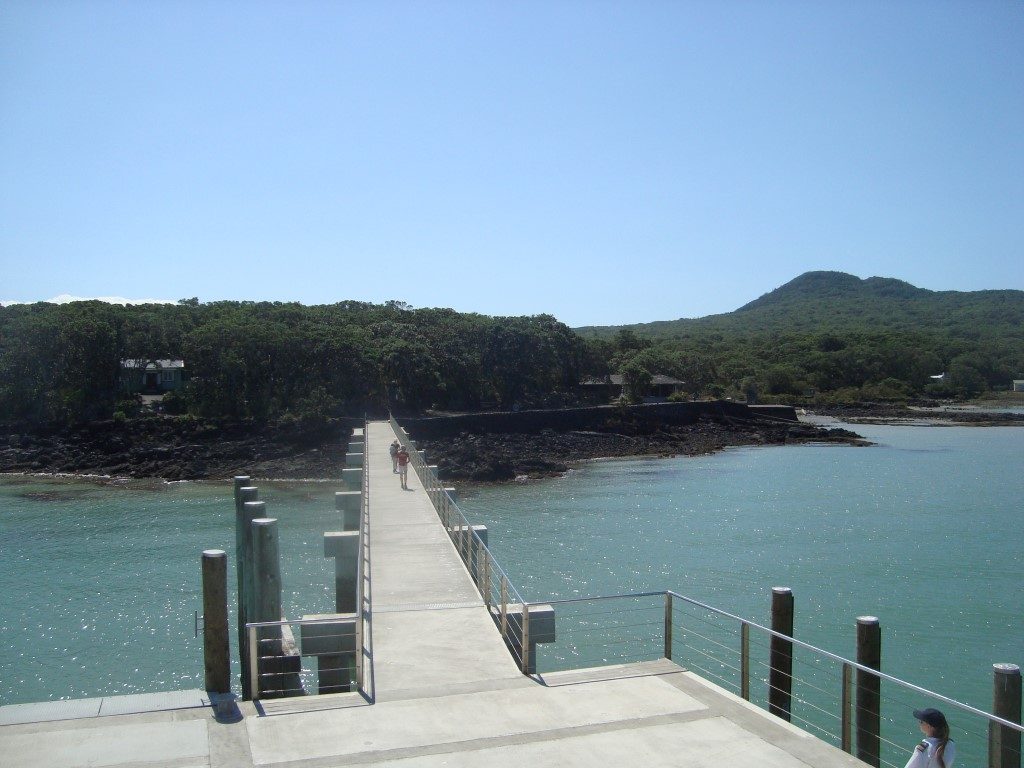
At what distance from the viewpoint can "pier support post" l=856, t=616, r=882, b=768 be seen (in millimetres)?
9359

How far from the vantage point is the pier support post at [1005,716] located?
655 cm

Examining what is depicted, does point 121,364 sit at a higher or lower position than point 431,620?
higher

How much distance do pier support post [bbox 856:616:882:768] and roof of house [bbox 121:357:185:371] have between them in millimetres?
55594

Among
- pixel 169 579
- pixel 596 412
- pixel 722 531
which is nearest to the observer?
pixel 169 579

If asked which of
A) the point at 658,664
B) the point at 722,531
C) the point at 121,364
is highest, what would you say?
the point at 121,364

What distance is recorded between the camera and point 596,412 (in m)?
64.1

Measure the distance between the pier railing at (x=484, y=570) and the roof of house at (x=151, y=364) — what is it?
45.2 metres

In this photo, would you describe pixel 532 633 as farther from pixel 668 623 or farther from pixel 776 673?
pixel 776 673

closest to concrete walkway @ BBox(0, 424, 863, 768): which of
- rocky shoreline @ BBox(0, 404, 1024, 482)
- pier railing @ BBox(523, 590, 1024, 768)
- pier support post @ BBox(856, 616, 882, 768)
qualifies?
pier railing @ BBox(523, 590, 1024, 768)

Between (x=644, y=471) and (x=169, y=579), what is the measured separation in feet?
99.5

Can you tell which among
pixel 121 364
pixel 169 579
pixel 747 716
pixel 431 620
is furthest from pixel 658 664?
pixel 121 364

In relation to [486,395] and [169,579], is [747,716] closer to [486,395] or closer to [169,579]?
[169,579]

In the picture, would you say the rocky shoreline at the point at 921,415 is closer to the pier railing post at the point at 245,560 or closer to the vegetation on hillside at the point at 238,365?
the vegetation on hillside at the point at 238,365

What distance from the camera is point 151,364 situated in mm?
65250
